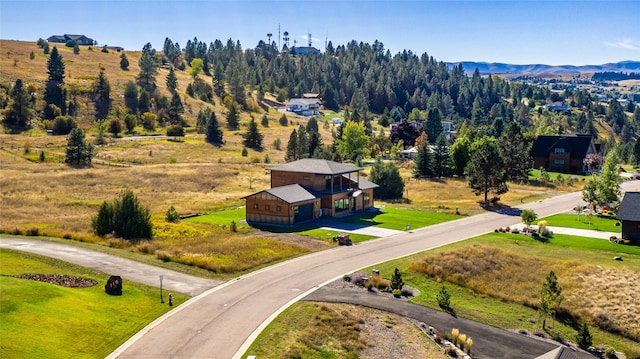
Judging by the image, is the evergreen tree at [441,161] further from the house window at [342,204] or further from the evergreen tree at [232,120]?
the evergreen tree at [232,120]

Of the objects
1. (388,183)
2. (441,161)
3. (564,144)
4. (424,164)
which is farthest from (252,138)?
(564,144)

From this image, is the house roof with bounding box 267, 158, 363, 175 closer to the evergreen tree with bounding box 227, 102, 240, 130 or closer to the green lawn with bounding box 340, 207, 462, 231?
the green lawn with bounding box 340, 207, 462, 231

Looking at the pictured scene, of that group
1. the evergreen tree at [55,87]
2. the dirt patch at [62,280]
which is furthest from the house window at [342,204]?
the evergreen tree at [55,87]

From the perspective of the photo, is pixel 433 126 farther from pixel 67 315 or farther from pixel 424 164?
pixel 67 315

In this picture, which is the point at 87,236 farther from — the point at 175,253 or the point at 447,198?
the point at 447,198

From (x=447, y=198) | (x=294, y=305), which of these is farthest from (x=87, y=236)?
(x=447, y=198)

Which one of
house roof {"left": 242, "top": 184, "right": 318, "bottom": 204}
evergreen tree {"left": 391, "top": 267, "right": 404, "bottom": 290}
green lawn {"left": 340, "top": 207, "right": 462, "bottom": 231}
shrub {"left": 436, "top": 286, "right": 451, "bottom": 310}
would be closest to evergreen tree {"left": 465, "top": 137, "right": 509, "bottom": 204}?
green lawn {"left": 340, "top": 207, "right": 462, "bottom": 231}
